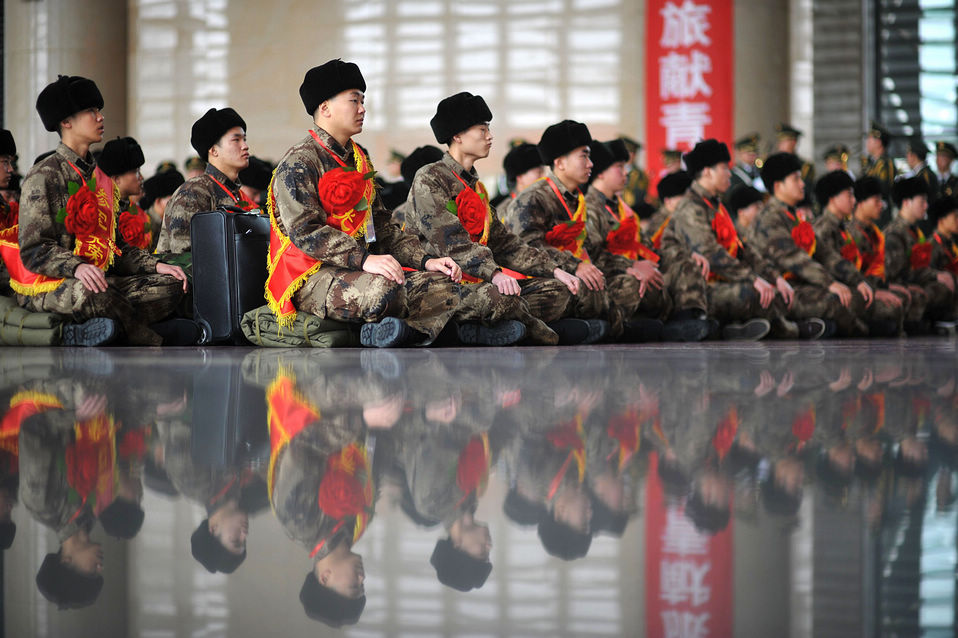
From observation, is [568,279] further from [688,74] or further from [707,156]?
[688,74]

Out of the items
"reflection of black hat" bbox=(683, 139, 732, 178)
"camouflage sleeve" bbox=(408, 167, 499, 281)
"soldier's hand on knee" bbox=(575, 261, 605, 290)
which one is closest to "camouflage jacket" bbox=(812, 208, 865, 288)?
"reflection of black hat" bbox=(683, 139, 732, 178)

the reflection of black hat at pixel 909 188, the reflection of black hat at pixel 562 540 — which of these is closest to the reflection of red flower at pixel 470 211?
the reflection of black hat at pixel 562 540

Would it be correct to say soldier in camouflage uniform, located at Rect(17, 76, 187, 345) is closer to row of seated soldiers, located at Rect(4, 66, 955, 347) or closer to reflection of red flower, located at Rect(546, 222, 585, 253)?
row of seated soldiers, located at Rect(4, 66, 955, 347)

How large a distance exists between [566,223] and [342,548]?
4318 mm

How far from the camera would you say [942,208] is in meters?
8.02

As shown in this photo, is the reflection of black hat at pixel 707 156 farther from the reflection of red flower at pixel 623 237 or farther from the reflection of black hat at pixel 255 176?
the reflection of black hat at pixel 255 176

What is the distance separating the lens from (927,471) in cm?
82

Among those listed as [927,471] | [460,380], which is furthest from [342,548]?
[460,380]

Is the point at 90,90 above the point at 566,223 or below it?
above

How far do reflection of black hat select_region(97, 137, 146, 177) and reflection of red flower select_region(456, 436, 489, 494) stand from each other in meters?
5.09

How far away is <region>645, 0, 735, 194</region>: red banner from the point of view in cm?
924

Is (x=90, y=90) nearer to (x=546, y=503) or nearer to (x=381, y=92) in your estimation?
(x=546, y=503)

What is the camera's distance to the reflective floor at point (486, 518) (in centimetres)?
50

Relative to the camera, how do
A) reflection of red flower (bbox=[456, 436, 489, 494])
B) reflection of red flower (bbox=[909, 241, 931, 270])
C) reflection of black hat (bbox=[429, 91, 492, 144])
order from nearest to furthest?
reflection of red flower (bbox=[456, 436, 489, 494]) → reflection of black hat (bbox=[429, 91, 492, 144]) → reflection of red flower (bbox=[909, 241, 931, 270])
